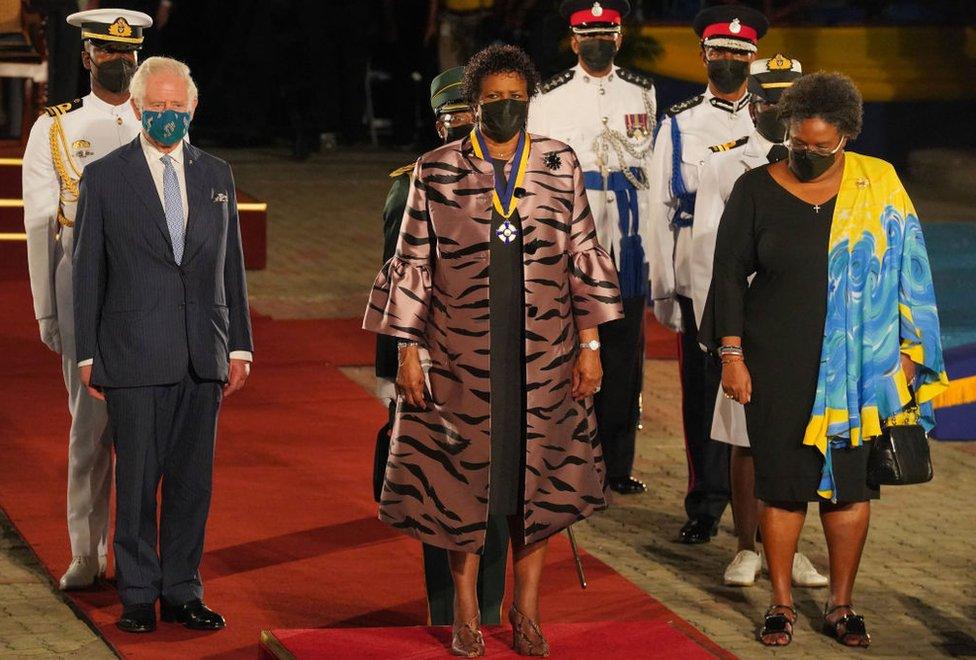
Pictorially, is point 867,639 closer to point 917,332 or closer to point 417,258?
point 917,332

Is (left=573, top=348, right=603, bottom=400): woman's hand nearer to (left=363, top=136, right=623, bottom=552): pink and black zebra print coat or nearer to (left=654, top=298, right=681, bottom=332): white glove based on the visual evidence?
(left=363, top=136, right=623, bottom=552): pink and black zebra print coat

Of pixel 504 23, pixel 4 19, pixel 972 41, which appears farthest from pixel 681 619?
Result: pixel 972 41

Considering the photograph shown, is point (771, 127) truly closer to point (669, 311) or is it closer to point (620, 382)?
point (669, 311)

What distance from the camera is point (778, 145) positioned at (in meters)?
6.92

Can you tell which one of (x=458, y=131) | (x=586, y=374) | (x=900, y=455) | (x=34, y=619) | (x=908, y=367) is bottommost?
(x=34, y=619)

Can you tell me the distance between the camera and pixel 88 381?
19.4 ft

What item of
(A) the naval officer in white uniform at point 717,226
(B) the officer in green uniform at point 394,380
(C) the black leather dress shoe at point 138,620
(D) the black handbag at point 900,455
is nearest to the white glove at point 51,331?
(C) the black leather dress shoe at point 138,620

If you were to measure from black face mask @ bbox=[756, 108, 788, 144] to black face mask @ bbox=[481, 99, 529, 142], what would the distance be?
194cm

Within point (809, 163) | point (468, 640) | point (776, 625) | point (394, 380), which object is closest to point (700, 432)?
point (776, 625)

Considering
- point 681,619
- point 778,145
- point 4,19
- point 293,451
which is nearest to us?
point 681,619

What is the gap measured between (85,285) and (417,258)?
1.19m

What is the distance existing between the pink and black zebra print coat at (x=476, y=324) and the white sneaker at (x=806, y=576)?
5.83ft

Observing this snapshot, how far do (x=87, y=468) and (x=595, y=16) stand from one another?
283 centimetres

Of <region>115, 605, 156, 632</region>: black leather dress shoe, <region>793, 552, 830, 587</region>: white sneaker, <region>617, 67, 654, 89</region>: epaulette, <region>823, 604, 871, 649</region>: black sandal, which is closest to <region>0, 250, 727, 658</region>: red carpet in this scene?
<region>115, 605, 156, 632</region>: black leather dress shoe
